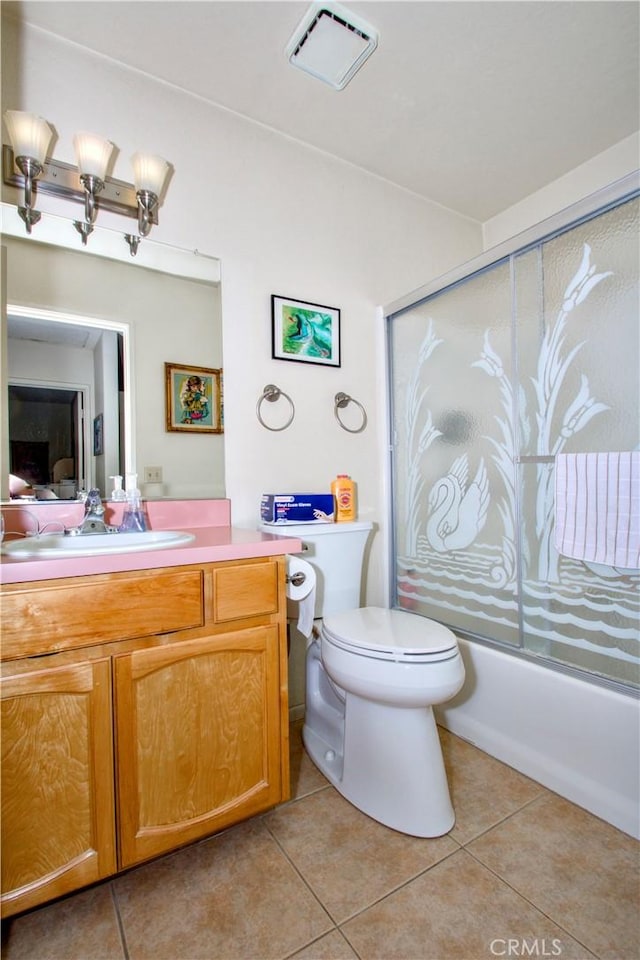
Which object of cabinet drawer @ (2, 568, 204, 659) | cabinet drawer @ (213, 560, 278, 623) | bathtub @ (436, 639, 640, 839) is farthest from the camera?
bathtub @ (436, 639, 640, 839)

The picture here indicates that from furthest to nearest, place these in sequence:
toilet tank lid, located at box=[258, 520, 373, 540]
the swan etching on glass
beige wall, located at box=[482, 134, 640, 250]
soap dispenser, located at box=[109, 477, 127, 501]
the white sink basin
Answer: beige wall, located at box=[482, 134, 640, 250], the swan etching on glass, toilet tank lid, located at box=[258, 520, 373, 540], soap dispenser, located at box=[109, 477, 127, 501], the white sink basin

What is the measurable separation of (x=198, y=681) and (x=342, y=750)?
676 mm

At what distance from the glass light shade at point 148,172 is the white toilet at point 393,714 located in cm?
158

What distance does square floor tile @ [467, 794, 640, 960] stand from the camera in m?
0.99

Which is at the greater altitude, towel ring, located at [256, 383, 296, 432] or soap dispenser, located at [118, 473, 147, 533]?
towel ring, located at [256, 383, 296, 432]

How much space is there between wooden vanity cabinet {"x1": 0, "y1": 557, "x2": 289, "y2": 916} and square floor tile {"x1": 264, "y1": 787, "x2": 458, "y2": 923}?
14 cm

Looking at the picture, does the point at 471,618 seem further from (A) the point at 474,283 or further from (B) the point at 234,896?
(A) the point at 474,283

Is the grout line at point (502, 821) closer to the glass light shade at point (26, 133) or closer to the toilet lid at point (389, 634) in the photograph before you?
the toilet lid at point (389, 634)

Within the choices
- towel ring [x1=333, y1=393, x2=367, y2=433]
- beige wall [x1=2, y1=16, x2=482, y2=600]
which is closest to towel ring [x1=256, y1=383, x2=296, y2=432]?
beige wall [x1=2, y1=16, x2=482, y2=600]

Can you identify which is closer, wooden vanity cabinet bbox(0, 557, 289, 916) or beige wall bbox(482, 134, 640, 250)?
wooden vanity cabinet bbox(0, 557, 289, 916)

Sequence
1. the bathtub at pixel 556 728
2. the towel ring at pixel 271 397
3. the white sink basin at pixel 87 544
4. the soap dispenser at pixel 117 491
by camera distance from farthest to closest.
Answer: the towel ring at pixel 271 397, the soap dispenser at pixel 117 491, the bathtub at pixel 556 728, the white sink basin at pixel 87 544

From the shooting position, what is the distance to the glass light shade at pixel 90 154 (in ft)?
4.76

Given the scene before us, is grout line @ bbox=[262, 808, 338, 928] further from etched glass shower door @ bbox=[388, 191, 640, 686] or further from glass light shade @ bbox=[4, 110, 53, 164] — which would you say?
glass light shade @ bbox=[4, 110, 53, 164]

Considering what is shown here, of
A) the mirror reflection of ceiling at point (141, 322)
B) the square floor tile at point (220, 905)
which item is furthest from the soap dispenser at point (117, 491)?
the square floor tile at point (220, 905)
